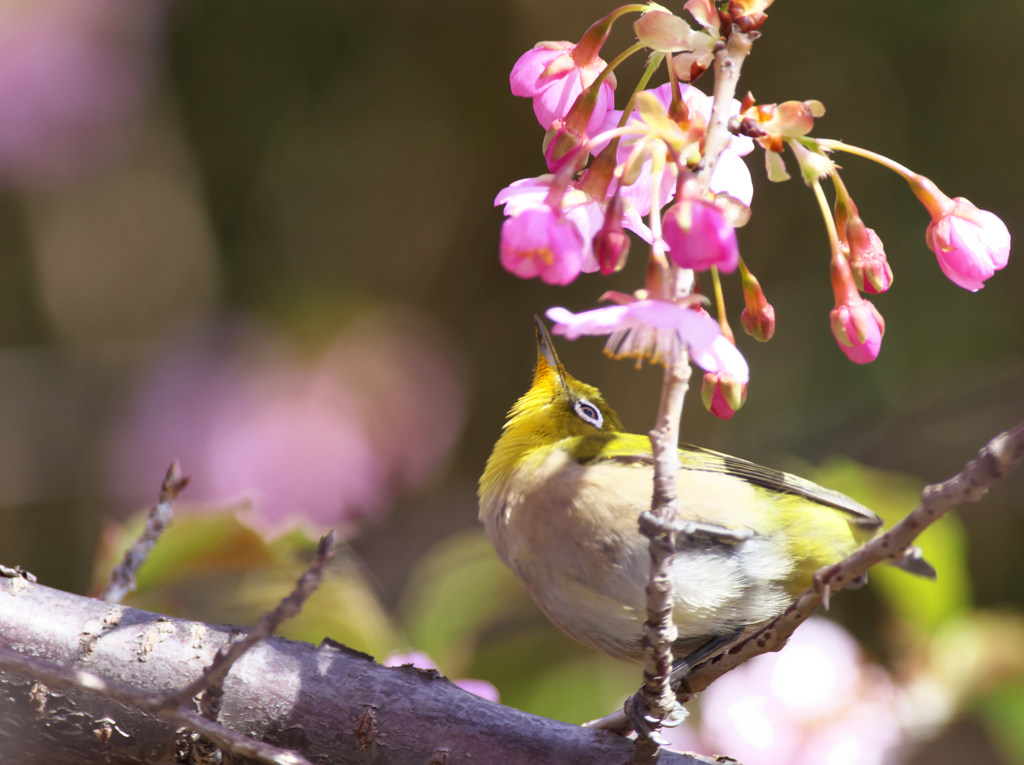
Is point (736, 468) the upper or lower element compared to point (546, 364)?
lower

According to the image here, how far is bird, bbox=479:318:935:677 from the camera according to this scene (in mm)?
1231

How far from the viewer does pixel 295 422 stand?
263cm

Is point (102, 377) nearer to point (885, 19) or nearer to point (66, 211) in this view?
point (66, 211)

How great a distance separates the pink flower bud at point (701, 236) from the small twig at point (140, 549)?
93cm

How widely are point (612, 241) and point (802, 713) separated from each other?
153 cm

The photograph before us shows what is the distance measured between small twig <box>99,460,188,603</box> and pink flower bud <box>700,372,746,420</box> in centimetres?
84

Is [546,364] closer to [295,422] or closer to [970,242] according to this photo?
[970,242]

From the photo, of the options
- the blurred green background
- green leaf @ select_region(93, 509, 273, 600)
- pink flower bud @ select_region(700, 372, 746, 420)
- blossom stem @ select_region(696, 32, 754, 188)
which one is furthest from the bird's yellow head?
the blurred green background

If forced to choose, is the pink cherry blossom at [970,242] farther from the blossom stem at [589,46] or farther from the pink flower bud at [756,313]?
the blossom stem at [589,46]

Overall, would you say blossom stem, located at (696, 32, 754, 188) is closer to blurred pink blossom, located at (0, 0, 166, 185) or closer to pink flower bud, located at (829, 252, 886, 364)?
pink flower bud, located at (829, 252, 886, 364)

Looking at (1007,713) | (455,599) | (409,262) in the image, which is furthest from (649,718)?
(409,262)

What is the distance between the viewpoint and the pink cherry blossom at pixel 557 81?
3.31 ft

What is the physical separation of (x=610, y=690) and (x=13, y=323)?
2.85 meters

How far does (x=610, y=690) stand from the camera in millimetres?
2330
